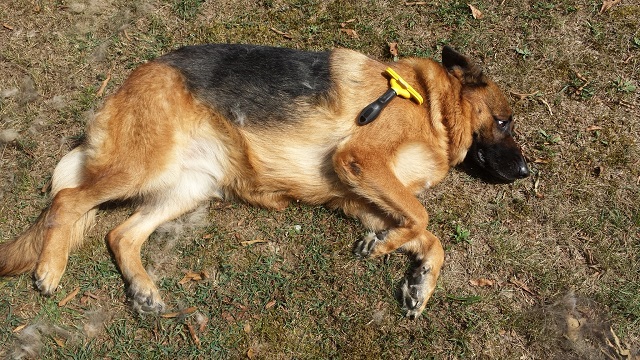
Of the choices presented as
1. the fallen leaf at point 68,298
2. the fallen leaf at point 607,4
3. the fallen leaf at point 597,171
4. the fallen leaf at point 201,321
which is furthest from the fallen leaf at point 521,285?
the fallen leaf at point 68,298

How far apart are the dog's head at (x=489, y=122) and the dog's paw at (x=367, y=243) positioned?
1.33 metres

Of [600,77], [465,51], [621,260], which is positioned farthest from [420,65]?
[621,260]

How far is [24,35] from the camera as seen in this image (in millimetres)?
6066

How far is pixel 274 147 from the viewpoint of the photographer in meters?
4.77

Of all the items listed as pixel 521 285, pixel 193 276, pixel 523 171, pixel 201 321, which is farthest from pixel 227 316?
pixel 523 171

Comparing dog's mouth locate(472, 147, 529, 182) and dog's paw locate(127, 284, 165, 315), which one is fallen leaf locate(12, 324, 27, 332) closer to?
dog's paw locate(127, 284, 165, 315)

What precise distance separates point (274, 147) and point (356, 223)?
1.15 meters

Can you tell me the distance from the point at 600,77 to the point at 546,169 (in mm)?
1431

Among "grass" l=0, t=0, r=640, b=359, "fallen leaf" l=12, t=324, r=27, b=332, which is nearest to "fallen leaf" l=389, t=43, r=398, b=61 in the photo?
"grass" l=0, t=0, r=640, b=359

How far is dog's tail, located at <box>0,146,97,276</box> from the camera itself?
4.61 meters

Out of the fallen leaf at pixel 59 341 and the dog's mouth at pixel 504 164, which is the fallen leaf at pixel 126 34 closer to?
the fallen leaf at pixel 59 341

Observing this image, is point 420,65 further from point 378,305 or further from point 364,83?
point 378,305

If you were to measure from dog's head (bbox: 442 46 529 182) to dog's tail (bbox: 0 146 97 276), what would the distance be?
3855 millimetres

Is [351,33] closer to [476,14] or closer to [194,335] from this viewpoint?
[476,14]
